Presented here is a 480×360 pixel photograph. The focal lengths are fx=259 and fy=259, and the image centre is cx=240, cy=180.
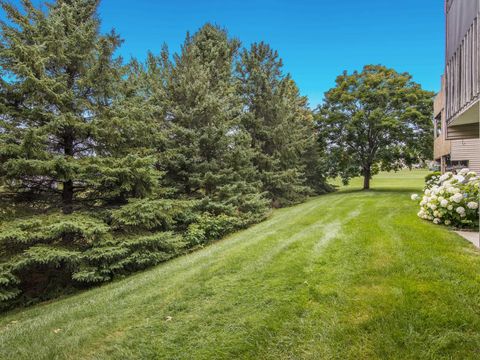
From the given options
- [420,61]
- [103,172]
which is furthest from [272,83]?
[103,172]

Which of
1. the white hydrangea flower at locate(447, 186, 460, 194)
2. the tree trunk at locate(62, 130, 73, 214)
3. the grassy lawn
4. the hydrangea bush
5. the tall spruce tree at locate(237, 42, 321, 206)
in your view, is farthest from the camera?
the tall spruce tree at locate(237, 42, 321, 206)

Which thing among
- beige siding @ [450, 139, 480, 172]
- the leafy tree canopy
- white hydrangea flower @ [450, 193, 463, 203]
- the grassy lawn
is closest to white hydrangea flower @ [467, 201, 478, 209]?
white hydrangea flower @ [450, 193, 463, 203]

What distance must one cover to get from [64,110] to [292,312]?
21.2 ft

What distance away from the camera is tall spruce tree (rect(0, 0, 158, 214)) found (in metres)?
5.45

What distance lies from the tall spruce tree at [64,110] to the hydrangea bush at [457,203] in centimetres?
677

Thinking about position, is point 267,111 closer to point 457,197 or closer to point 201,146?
point 201,146

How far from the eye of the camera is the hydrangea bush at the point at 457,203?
212 inches

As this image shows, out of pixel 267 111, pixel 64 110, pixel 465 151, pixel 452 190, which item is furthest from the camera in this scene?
pixel 267 111

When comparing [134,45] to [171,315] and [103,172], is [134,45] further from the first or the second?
[171,315]

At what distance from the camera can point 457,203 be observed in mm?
5621

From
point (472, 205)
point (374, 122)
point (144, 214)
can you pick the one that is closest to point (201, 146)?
point (144, 214)

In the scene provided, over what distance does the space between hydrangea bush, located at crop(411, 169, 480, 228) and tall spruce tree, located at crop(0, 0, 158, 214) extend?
6.77m

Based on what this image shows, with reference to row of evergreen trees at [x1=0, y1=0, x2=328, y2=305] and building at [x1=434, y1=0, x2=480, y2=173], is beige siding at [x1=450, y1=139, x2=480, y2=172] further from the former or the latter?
row of evergreen trees at [x1=0, y1=0, x2=328, y2=305]

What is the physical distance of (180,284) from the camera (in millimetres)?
4129
